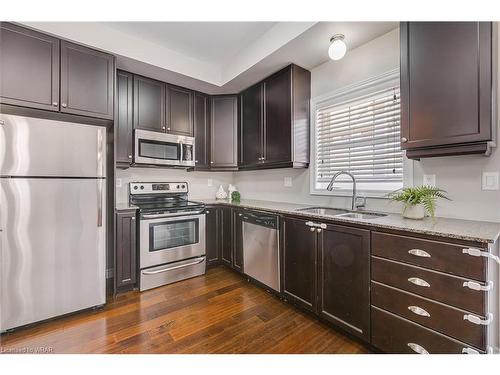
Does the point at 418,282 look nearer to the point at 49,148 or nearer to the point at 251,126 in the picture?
the point at 251,126

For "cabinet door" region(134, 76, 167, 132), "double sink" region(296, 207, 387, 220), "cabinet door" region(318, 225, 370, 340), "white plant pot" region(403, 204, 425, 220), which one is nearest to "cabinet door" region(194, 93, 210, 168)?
"cabinet door" region(134, 76, 167, 132)

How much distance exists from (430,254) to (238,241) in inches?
76.7

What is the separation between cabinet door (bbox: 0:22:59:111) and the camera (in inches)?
69.0

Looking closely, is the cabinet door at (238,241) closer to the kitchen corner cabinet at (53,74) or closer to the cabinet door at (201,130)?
the cabinet door at (201,130)

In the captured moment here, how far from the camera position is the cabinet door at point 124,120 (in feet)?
8.49

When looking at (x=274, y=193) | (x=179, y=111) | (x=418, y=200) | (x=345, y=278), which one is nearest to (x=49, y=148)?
(x=179, y=111)

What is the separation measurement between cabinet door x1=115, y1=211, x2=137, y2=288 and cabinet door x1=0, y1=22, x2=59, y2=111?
116 cm

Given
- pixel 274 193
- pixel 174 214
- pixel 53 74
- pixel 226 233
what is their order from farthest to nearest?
pixel 274 193
pixel 226 233
pixel 174 214
pixel 53 74

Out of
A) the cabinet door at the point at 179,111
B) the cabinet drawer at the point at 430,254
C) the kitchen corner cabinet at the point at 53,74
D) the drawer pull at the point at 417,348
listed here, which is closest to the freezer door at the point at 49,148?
the kitchen corner cabinet at the point at 53,74

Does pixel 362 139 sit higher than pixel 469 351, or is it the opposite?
pixel 362 139

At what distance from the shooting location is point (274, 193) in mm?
3197

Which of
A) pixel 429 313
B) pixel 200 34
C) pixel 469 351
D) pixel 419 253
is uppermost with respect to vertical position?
pixel 200 34
